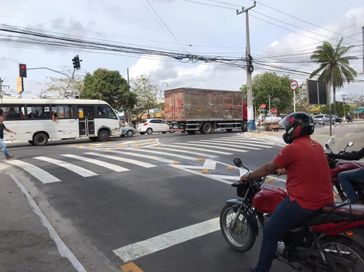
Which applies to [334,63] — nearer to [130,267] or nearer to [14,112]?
[14,112]

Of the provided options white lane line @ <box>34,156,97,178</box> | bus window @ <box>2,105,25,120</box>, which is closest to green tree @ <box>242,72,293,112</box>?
bus window @ <box>2,105,25,120</box>

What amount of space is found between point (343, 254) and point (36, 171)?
33.7 feet

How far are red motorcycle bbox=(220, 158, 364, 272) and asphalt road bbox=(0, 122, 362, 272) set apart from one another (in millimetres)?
605

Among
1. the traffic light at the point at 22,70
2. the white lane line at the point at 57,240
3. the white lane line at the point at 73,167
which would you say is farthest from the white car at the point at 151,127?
the white lane line at the point at 57,240

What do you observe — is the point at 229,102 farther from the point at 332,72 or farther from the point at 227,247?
the point at 227,247

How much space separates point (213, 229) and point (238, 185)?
4.83 feet

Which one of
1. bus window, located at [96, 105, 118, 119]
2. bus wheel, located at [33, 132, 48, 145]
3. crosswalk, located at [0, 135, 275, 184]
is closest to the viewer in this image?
crosswalk, located at [0, 135, 275, 184]

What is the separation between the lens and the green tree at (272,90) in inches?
2940

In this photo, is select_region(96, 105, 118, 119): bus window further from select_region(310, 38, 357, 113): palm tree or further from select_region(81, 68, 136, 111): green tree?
select_region(310, 38, 357, 113): palm tree

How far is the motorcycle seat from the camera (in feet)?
11.9

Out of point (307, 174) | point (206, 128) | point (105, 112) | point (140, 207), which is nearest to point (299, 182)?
point (307, 174)

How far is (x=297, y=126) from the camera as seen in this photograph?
409cm

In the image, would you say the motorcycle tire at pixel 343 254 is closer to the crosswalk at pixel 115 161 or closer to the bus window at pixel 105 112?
the crosswalk at pixel 115 161

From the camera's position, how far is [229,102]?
34.6m
